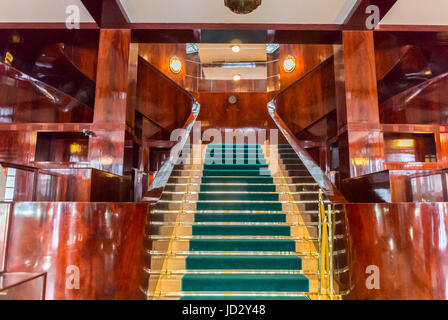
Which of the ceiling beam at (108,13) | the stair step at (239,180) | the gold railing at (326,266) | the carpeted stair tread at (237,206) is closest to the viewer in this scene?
the gold railing at (326,266)

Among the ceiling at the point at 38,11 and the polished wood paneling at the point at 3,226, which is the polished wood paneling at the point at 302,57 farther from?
the polished wood paneling at the point at 3,226

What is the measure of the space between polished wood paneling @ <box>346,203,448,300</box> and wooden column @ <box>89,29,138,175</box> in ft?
12.0

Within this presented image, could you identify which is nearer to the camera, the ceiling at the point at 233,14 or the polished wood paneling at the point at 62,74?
the ceiling at the point at 233,14

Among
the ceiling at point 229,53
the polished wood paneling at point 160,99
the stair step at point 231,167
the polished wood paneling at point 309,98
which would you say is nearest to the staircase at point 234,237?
the stair step at point 231,167

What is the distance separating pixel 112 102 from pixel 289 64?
5240 mm

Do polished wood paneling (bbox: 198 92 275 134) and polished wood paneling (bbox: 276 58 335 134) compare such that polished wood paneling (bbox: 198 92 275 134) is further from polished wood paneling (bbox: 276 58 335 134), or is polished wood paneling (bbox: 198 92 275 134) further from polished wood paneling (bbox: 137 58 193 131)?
polished wood paneling (bbox: 276 58 335 134)

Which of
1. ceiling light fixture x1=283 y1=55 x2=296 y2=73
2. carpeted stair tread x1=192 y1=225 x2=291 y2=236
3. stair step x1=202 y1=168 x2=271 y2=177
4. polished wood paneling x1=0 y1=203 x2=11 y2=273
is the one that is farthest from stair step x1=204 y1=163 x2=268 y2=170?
ceiling light fixture x1=283 y1=55 x2=296 y2=73

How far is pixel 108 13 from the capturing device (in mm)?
5160

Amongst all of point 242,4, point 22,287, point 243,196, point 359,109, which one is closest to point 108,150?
point 243,196

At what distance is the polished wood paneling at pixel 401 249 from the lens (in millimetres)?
2934

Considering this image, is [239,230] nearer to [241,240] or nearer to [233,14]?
[241,240]

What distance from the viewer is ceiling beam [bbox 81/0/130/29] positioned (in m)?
4.90

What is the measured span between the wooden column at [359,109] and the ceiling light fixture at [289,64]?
3207 mm
